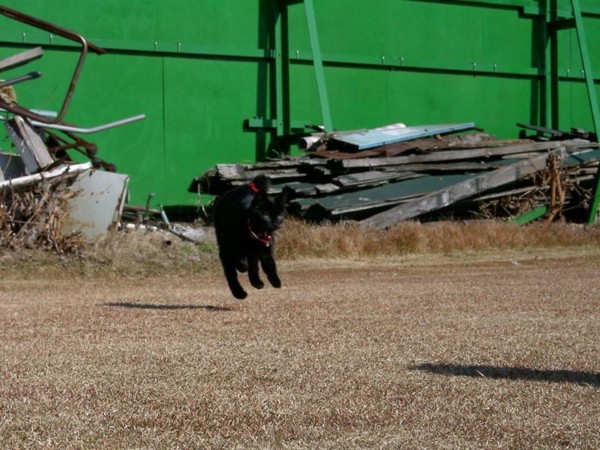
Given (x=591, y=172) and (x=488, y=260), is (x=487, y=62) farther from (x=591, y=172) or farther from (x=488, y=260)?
(x=488, y=260)

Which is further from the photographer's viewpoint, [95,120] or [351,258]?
[95,120]

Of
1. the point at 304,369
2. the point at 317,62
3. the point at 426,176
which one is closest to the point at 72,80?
the point at 317,62

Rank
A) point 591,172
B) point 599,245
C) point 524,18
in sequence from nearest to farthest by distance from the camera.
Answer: point 599,245
point 591,172
point 524,18

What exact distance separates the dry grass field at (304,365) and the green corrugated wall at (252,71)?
232 inches

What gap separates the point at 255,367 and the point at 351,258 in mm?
11866

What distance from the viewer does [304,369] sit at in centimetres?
812

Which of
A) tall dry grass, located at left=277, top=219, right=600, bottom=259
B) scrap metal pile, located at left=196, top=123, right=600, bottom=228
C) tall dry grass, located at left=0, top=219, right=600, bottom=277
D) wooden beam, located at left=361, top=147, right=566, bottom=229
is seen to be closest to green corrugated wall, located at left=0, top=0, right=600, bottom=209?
scrap metal pile, located at left=196, top=123, right=600, bottom=228

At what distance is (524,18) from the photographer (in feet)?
88.9

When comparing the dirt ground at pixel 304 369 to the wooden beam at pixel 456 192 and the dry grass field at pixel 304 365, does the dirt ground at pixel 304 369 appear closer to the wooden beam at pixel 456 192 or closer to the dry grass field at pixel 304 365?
the dry grass field at pixel 304 365

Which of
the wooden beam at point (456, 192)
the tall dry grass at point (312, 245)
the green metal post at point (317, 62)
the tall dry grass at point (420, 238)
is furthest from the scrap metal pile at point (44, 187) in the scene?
the green metal post at point (317, 62)

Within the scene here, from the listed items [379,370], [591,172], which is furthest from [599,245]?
[379,370]

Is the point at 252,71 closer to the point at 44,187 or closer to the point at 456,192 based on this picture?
the point at 456,192

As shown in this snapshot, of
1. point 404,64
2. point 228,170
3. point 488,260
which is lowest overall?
point 488,260

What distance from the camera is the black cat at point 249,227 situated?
1209cm
